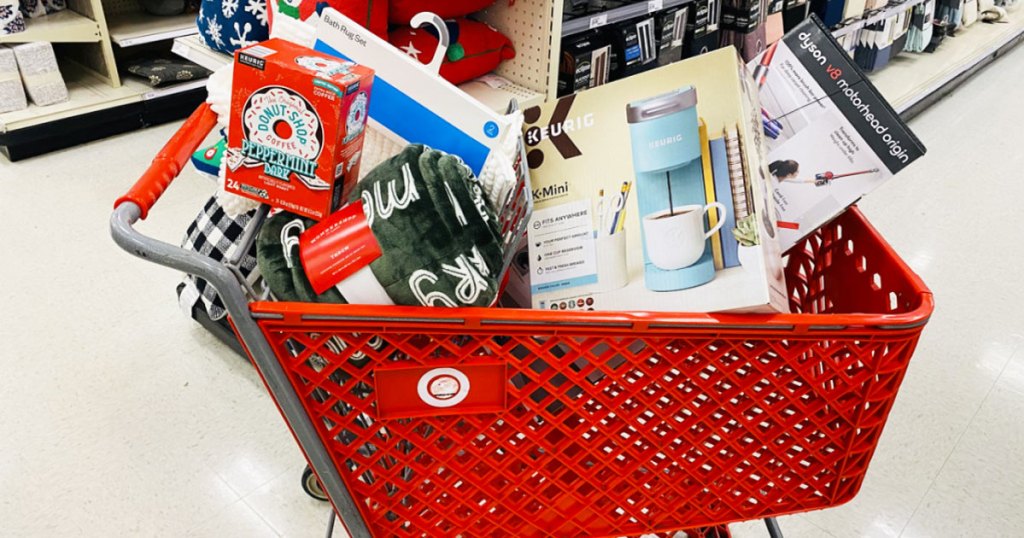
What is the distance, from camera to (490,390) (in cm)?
90

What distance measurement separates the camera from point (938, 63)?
4246 millimetres

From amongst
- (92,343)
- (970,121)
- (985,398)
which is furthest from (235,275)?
(970,121)

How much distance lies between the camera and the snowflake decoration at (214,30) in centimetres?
194

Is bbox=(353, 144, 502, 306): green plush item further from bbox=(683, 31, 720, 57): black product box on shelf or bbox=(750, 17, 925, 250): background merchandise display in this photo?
bbox=(683, 31, 720, 57): black product box on shelf

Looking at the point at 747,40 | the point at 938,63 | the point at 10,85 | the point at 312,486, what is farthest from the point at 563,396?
the point at 938,63

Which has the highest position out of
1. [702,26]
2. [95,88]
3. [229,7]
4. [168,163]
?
[168,163]

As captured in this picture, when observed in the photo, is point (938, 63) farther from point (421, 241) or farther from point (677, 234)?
point (421, 241)

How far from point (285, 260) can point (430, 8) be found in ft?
3.64

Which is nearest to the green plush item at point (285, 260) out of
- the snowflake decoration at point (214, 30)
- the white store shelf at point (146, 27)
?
the snowflake decoration at point (214, 30)

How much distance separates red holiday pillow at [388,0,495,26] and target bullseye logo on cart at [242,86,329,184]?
2.99ft

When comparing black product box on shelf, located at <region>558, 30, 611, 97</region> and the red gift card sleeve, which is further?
black product box on shelf, located at <region>558, 30, 611, 97</region>

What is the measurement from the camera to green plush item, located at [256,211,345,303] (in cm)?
86

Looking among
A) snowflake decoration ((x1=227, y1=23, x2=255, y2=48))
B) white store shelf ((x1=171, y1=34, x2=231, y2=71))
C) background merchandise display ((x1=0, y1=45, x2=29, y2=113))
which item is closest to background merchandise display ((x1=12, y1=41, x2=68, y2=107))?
background merchandise display ((x1=0, y1=45, x2=29, y2=113))

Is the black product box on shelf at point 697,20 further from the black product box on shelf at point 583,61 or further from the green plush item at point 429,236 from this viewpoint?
the green plush item at point 429,236
